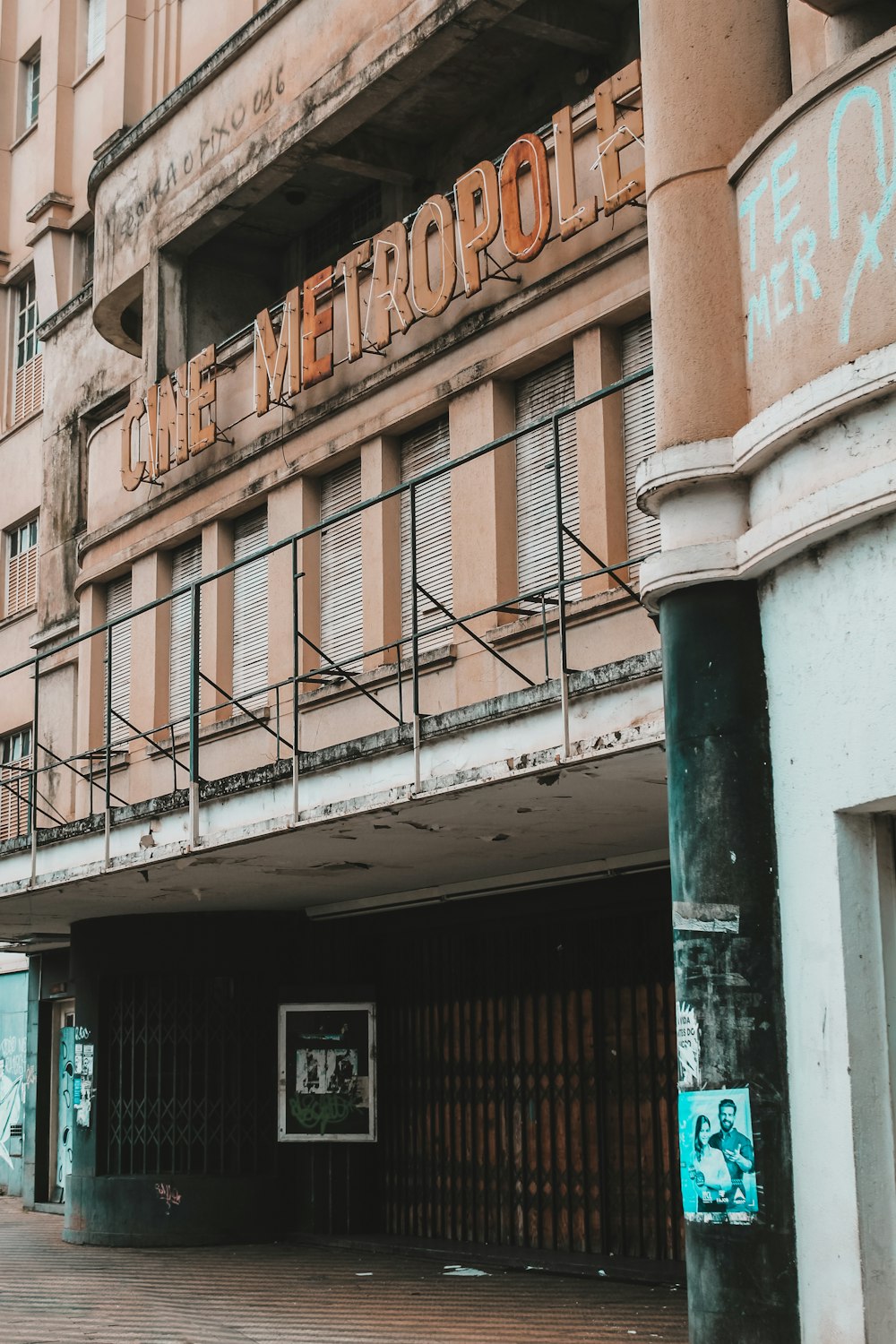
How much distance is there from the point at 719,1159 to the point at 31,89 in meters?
24.2

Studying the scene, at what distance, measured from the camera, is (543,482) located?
47.1 feet

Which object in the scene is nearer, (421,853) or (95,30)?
(421,853)

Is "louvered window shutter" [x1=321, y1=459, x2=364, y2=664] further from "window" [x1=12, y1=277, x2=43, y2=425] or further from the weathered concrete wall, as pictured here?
"window" [x1=12, y1=277, x2=43, y2=425]

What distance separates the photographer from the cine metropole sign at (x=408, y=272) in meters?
13.4

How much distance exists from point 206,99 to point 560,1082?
10908 millimetres

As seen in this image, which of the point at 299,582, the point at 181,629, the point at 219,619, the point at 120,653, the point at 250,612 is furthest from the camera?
the point at 120,653

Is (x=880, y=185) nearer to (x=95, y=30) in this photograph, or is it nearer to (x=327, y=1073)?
(x=327, y=1073)

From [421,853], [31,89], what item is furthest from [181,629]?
[31,89]

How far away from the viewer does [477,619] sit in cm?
1441

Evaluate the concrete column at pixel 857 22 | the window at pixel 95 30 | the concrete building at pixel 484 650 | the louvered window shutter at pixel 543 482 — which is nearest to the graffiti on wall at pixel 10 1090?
the concrete building at pixel 484 650

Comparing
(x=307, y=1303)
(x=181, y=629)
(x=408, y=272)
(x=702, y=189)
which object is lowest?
(x=307, y=1303)

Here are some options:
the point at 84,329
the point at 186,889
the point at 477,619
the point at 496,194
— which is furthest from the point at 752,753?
the point at 84,329

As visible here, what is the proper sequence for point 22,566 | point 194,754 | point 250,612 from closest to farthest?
point 194,754 → point 250,612 → point 22,566

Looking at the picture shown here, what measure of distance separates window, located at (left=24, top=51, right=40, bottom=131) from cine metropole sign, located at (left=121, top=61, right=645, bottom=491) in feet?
33.1
